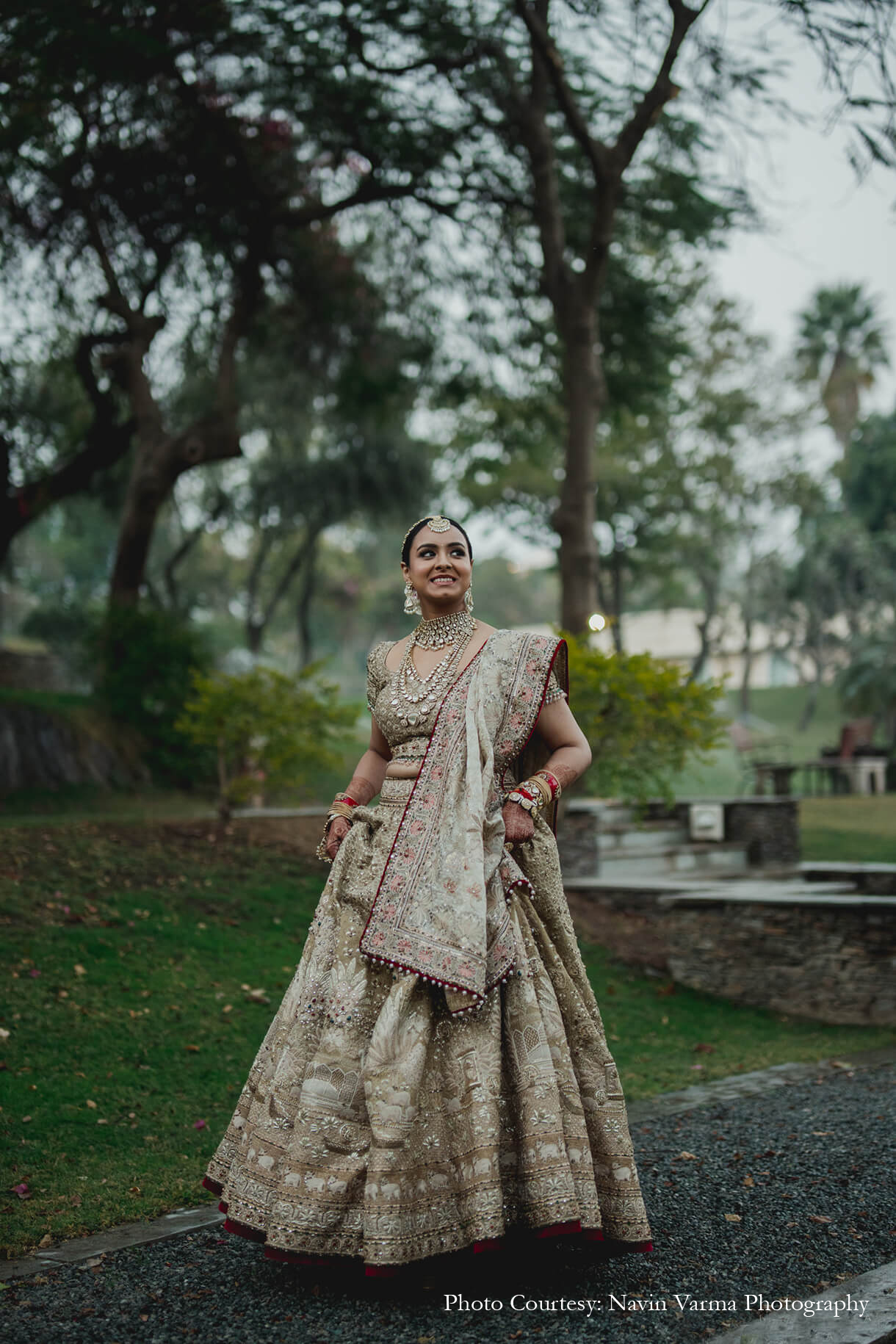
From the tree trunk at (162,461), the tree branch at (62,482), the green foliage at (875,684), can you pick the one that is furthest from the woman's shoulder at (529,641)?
the green foliage at (875,684)

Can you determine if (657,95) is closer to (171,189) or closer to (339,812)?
(171,189)

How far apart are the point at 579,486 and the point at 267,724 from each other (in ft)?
15.2

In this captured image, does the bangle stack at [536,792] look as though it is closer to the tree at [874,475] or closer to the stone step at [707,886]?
the stone step at [707,886]

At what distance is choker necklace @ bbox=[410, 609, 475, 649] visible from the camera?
356cm

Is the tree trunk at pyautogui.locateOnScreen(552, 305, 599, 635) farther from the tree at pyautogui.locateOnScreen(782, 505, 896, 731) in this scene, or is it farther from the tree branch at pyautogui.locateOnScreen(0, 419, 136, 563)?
the tree at pyautogui.locateOnScreen(782, 505, 896, 731)

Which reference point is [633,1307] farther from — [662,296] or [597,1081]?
[662,296]

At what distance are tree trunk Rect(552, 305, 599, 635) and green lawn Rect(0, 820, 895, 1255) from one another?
4.35 metres

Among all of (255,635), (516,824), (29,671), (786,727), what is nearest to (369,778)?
(516,824)

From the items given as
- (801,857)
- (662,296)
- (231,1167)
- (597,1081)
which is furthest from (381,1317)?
(662,296)

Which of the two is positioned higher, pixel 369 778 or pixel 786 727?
pixel 786 727

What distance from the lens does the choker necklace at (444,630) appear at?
3557 mm

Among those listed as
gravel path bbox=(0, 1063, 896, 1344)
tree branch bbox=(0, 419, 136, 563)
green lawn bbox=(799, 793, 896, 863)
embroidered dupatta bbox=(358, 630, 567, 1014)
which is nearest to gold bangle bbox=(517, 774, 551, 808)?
embroidered dupatta bbox=(358, 630, 567, 1014)

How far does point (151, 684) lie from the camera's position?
1377cm

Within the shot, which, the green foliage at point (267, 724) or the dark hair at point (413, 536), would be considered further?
the green foliage at point (267, 724)
